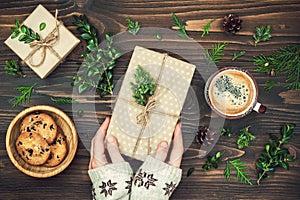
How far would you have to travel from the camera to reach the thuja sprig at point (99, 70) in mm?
1198

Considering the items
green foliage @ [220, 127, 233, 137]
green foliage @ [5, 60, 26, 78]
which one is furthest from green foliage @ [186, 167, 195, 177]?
green foliage @ [5, 60, 26, 78]

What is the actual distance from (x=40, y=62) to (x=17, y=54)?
0.07 metres

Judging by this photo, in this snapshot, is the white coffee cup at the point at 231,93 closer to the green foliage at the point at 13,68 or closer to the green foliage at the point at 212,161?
the green foliage at the point at 212,161

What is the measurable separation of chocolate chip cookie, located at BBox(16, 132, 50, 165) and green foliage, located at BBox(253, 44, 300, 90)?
575 mm

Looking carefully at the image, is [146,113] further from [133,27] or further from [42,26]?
[42,26]

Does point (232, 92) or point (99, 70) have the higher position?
point (232, 92)

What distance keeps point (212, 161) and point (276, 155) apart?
0.17m

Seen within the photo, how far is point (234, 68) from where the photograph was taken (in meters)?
1.19

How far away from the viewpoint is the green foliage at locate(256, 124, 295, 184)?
121cm

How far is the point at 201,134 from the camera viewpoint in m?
1.21

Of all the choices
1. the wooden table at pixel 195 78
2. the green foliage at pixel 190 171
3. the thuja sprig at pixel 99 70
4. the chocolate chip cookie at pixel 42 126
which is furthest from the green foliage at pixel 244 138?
the chocolate chip cookie at pixel 42 126

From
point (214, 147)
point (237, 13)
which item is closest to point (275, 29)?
point (237, 13)

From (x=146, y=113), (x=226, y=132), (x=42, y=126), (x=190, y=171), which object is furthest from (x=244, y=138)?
(x=42, y=126)

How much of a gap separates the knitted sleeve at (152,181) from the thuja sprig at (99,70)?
214 millimetres
